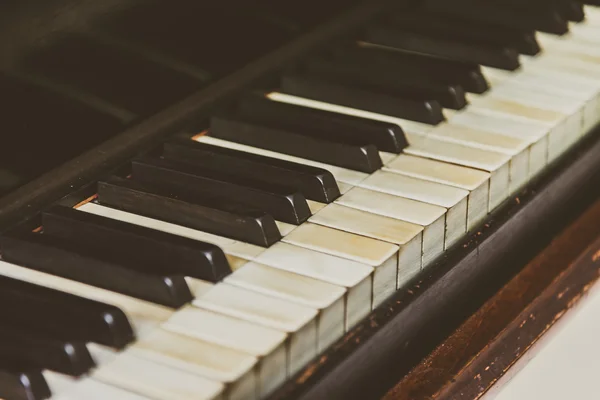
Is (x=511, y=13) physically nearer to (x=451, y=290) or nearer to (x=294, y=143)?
(x=294, y=143)

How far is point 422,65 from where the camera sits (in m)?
1.80

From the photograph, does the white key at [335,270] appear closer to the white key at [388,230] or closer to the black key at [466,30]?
the white key at [388,230]

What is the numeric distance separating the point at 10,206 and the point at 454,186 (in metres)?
0.58

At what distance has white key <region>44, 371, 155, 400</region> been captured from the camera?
934 millimetres

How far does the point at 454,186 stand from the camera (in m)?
1.38

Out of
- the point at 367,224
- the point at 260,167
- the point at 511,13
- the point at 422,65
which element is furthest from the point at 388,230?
the point at 511,13

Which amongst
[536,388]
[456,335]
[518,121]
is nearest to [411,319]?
[456,335]

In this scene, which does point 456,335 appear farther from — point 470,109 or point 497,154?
point 470,109

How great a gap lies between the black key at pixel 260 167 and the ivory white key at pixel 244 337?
314mm

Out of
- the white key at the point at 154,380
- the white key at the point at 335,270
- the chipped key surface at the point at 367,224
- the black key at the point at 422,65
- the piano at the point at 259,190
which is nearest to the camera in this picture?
the white key at the point at 154,380

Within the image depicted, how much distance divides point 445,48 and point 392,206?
659mm

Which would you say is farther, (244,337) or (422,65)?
(422,65)

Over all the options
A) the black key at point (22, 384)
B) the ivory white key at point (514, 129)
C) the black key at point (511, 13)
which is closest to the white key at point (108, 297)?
the black key at point (22, 384)

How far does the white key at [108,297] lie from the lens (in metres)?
1.06
